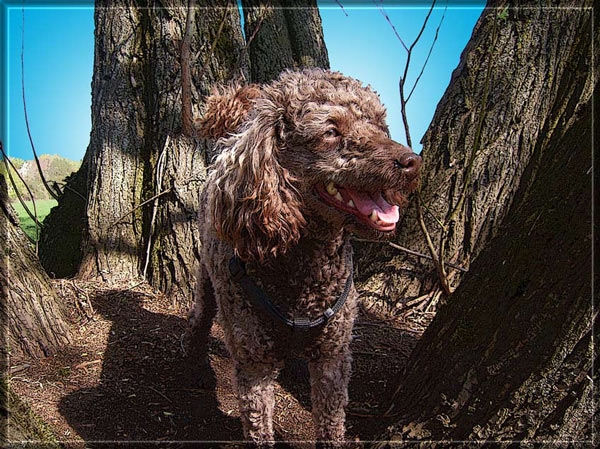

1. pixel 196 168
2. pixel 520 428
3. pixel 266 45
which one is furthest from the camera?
pixel 266 45

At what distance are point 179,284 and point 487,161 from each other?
8.63ft

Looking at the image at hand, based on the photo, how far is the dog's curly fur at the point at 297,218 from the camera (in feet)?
7.04

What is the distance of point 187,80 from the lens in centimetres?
387

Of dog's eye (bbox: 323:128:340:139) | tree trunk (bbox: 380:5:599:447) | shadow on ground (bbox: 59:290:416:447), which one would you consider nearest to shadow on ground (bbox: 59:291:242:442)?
shadow on ground (bbox: 59:290:416:447)

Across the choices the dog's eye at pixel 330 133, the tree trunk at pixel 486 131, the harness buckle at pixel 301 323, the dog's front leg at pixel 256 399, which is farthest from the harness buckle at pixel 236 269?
the tree trunk at pixel 486 131

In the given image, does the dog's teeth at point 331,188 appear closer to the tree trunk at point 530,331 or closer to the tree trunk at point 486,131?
the tree trunk at point 530,331

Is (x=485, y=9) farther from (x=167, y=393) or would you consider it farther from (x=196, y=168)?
(x=167, y=393)

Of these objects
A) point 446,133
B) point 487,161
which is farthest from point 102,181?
point 487,161

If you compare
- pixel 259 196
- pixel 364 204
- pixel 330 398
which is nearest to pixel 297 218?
pixel 259 196

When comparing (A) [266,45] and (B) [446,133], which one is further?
(A) [266,45]

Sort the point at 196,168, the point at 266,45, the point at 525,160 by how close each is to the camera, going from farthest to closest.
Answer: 1. the point at 266,45
2. the point at 196,168
3. the point at 525,160

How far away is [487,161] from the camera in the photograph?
3.62 metres

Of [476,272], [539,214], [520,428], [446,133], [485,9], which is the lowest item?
[520,428]

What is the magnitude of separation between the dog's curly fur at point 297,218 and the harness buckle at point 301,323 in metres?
0.03
